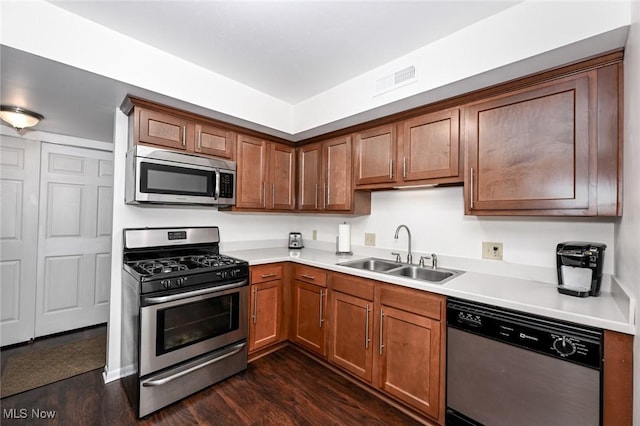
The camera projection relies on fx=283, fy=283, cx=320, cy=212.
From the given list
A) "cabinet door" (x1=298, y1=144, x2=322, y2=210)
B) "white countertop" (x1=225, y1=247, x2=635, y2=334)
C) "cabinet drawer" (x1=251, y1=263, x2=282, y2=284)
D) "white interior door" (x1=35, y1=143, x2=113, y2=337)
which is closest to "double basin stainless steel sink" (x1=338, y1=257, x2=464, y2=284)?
"white countertop" (x1=225, y1=247, x2=635, y2=334)

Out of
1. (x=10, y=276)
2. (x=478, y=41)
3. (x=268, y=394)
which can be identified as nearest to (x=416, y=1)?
(x=478, y=41)

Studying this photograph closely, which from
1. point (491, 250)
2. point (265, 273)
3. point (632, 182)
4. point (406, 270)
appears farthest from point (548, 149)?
point (265, 273)

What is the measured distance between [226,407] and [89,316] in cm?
245

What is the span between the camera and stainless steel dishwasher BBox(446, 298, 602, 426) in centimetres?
128

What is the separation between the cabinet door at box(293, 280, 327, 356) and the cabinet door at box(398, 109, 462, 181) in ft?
4.14

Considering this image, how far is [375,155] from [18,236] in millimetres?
3636

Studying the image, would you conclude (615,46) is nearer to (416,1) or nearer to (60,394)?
(416,1)

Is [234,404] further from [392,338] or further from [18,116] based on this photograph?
[18,116]

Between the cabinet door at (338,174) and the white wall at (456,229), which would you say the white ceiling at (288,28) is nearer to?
the cabinet door at (338,174)

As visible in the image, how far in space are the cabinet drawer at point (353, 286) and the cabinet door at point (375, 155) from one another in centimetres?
87

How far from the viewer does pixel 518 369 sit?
1446 mm

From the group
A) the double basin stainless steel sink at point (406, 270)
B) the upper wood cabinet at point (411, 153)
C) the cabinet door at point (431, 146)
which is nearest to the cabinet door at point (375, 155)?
the upper wood cabinet at point (411, 153)

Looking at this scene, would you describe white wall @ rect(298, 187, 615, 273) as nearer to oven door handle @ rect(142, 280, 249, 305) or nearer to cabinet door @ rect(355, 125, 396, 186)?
cabinet door @ rect(355, 125, 396, 186)

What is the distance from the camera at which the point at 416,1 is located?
60.9 inches
